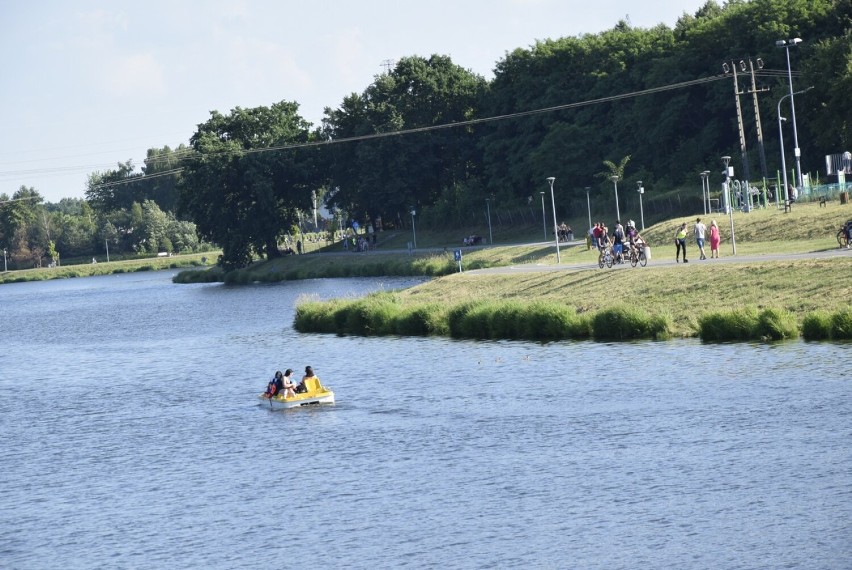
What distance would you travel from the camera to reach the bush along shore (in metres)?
45.9

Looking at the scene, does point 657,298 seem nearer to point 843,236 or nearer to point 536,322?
point 536,322

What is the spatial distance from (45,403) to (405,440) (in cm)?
2129

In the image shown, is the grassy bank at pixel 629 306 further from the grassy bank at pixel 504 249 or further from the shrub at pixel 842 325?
the grassy bank at pixel 504 249

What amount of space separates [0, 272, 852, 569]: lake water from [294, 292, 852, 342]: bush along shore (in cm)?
113

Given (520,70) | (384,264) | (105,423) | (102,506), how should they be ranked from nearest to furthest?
1. (102,506)
2. (105,423)
3. (384,264)
4. (520,70)

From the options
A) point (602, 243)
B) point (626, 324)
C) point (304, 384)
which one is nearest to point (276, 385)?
point (304, 384)

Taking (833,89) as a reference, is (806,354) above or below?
below

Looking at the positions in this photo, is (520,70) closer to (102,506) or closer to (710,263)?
(710,263)

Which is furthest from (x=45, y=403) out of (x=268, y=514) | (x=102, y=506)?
(x=268, y=514)

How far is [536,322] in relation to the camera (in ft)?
181

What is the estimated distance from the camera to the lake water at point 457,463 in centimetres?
2691

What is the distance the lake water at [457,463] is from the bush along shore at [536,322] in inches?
44.5

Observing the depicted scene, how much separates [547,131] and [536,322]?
227 feet

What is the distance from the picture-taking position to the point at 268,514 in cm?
3088
